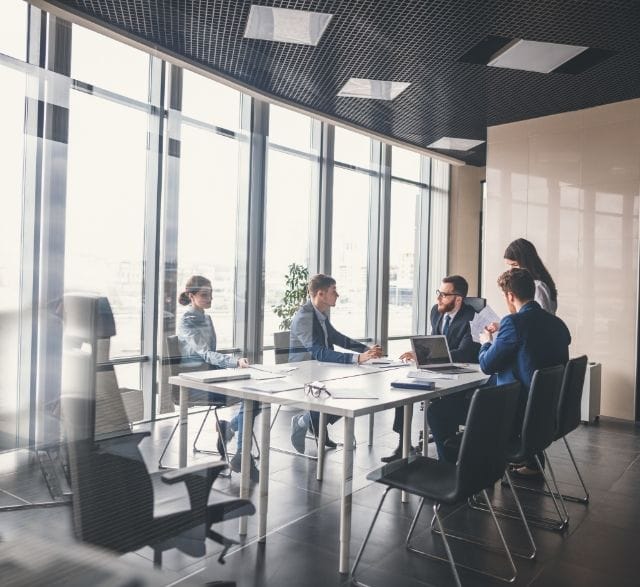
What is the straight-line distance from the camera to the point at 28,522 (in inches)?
70.2

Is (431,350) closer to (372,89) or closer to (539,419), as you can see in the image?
(539,419)

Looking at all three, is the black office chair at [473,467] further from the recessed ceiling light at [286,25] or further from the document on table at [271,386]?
the recessed ceiling light at [286,25]

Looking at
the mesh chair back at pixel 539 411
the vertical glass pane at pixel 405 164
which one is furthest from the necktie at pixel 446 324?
the vertical glass pane at pixel 405 164

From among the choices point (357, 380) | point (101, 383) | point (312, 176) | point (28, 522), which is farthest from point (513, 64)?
point (28, 522)

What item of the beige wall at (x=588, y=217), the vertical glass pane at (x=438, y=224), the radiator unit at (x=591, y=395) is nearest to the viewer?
the radiator unit at (x=591, y=395)

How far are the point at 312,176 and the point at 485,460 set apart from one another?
14.4ft

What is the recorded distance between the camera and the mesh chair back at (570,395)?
11.2ft

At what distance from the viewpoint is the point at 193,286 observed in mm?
2453

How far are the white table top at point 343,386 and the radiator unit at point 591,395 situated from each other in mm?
2505

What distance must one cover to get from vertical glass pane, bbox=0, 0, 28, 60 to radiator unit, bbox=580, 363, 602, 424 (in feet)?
18.1

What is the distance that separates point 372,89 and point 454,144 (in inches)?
97.0

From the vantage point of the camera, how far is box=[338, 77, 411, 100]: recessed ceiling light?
18.0ft

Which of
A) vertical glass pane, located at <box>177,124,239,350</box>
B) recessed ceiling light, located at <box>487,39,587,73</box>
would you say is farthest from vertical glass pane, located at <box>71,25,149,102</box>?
recessed ceiling light, located at <box>487,39,587,73</box>

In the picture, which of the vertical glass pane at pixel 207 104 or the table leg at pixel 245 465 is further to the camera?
the table leg at pixel 245 465
